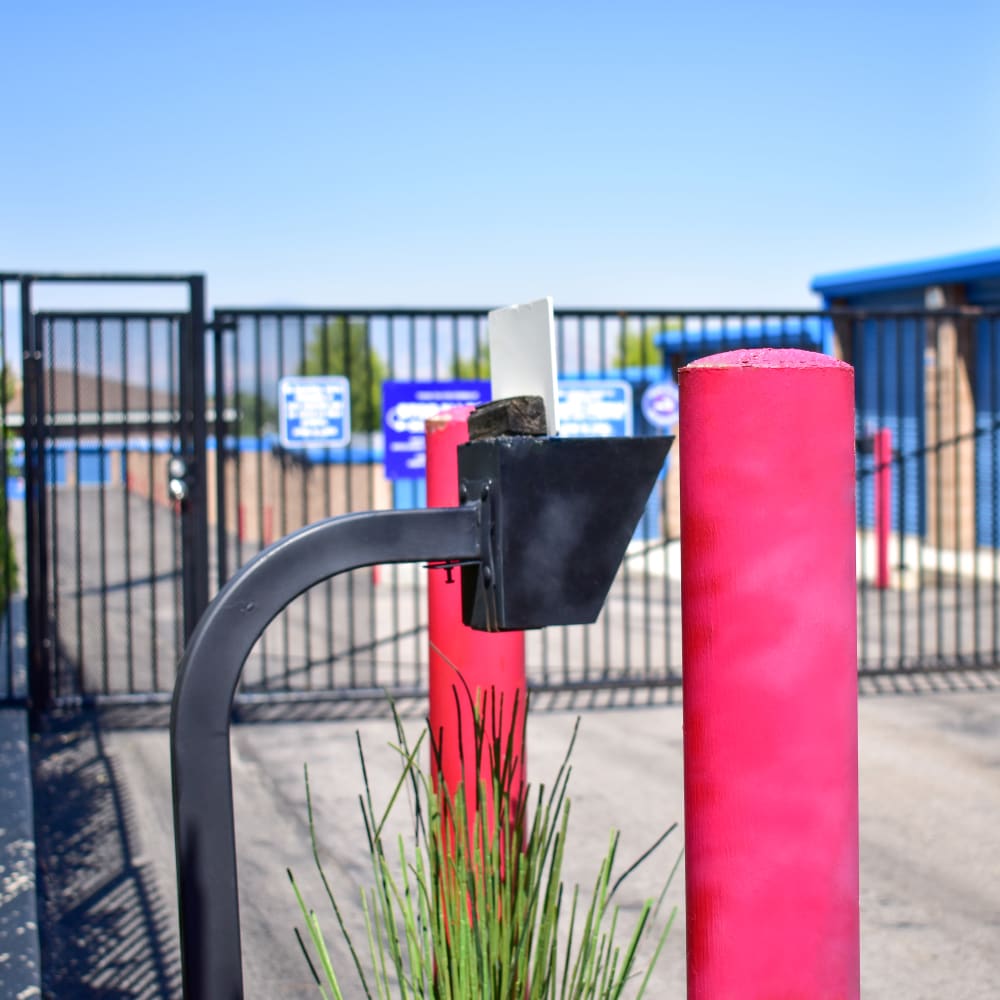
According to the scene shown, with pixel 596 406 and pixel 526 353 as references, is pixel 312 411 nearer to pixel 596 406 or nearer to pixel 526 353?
pixel 596 406

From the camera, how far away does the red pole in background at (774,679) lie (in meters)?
1.52

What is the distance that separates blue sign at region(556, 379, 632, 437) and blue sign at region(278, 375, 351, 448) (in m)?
1.53

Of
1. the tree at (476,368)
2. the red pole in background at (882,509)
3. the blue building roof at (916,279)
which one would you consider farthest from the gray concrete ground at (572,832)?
the blue building roof at (916,279)

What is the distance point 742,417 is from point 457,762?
5.52ft

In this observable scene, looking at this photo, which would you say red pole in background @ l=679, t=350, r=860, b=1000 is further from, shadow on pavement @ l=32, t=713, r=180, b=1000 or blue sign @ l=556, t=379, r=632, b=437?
blue sign @ l=556, t=379, r=632, b=437

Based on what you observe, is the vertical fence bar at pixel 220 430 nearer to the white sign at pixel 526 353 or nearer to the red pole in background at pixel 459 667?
the red pole in background at pixel 459 667

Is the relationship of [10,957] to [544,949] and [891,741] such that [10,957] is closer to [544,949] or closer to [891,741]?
[544,949]

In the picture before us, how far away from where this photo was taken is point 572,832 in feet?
19.8

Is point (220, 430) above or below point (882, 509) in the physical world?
above

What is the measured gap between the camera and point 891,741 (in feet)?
25.3

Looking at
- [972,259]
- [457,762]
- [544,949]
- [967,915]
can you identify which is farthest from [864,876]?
[972,259]

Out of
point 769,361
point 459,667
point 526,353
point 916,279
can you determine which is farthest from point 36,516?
point 916,279

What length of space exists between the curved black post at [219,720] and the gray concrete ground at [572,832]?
298cm

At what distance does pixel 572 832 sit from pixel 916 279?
50.3ft
